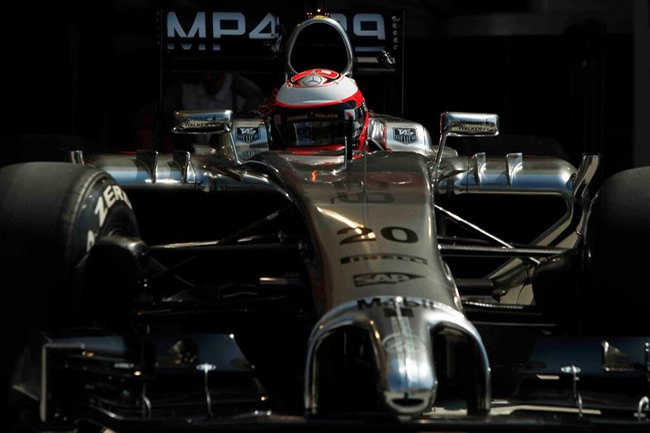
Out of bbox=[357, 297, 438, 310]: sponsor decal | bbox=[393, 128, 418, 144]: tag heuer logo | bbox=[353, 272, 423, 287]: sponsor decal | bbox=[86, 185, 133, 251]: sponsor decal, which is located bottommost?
bbox=[357, 297, 438, 310]: sponsor decal

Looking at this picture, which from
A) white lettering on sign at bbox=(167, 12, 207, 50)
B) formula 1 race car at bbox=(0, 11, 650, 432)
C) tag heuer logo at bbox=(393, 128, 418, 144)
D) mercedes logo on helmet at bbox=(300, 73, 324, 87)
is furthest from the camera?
white lettering on sign at bbox=(167, 12, 207, 50)

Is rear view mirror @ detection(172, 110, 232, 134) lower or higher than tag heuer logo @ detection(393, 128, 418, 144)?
higher

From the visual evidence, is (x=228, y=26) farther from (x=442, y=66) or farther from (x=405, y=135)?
(x=442, y=66)

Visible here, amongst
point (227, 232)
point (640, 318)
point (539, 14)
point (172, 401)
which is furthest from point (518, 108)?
point (172, 401)

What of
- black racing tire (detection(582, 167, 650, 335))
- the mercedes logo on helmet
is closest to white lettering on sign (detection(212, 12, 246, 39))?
the mercedes logo on helmet

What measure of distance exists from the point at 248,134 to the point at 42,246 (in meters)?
2.13

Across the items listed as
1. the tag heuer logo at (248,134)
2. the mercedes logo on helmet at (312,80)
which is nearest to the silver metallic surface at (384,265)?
the mercedes logo on helmet at (312,80)

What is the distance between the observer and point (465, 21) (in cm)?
870

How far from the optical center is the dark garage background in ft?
28.3

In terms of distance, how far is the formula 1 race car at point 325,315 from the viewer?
2.97m

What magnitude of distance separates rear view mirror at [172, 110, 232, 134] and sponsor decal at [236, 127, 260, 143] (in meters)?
0.68

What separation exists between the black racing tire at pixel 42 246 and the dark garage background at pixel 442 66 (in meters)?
5.06

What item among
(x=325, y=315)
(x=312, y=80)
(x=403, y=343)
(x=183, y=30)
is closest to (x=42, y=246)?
(x=325, y=315)

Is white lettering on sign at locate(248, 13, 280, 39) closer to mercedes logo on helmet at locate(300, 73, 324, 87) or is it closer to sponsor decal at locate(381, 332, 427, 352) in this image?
mercedes logo on helmet at locate(300, 73, 324, 87)
